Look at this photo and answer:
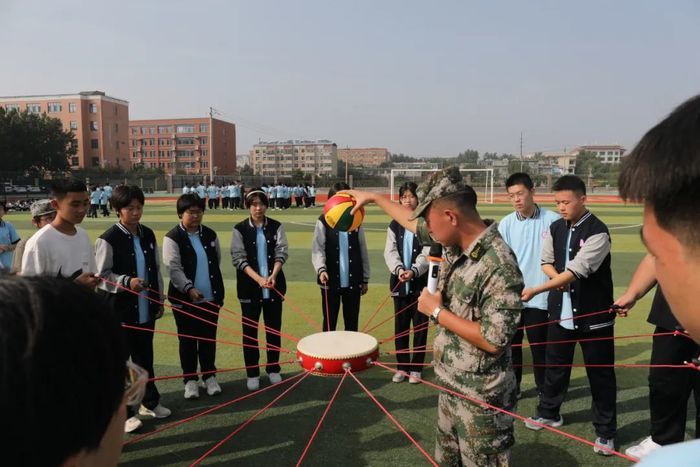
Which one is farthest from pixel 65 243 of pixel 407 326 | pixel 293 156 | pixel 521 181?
pixel 293 156

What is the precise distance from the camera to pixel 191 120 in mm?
115562

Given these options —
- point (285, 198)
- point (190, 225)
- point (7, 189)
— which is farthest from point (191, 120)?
point (190, 225)

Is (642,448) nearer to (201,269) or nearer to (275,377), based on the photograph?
Result: (275,377)

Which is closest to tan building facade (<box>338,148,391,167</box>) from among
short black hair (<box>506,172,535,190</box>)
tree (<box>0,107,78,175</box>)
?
tree (<box>0,107,78,175</box>)

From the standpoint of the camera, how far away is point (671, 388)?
3.85 meters

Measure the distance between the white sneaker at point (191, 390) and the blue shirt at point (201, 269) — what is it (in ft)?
2.98

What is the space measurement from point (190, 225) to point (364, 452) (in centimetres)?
298

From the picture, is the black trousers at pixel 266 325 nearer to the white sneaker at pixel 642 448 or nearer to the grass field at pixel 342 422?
the grass field at pixel 342 422

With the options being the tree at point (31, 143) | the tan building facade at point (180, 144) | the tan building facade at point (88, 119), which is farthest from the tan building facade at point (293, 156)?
the tree at point (31, 143)

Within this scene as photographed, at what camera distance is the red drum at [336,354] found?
137 inches

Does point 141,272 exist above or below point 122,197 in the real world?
below

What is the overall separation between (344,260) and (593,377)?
9.70 ft

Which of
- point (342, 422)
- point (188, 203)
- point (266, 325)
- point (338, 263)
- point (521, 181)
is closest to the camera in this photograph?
point (342, 422)

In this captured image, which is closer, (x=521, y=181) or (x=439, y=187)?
(x=439, y=187)
